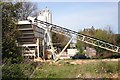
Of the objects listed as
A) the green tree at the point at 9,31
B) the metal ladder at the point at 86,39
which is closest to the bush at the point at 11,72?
the green tree at the point at 9,31

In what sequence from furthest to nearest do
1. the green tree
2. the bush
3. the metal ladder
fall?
the metal ladder < the green tree < the bush

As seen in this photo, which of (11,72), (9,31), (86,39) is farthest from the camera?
(86,39)

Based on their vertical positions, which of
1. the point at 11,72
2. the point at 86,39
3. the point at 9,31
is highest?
the point at 9,31

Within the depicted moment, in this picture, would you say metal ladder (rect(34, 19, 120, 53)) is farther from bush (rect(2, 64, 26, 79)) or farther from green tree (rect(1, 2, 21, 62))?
bush (rect(2, 64, 26, 79))

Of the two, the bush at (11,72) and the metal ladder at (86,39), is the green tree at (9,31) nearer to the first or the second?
the bush at (11,72)

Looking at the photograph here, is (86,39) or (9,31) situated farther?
(86,39)

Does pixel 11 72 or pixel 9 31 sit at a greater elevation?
pixel 9 31

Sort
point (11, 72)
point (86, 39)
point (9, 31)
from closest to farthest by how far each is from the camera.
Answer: point (11, 72)
point (9, 31)
point (86, 39)

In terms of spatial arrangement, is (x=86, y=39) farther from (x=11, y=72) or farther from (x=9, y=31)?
(x=11, y=72)

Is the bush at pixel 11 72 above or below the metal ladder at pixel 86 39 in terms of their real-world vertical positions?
below

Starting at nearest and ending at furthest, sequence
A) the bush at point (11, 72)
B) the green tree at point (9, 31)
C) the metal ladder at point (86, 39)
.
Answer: the bush at point (11, 72), the green tree at point (9, 31), the metal ladder at point (86, 39)

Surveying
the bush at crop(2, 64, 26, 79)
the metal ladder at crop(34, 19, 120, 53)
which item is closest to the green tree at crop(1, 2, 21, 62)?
the bush at crop(2, 64, 26, 79)

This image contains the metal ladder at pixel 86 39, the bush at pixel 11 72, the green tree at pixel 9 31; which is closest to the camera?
the bush at pixel 11 72

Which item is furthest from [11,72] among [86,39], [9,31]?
[86,39]
